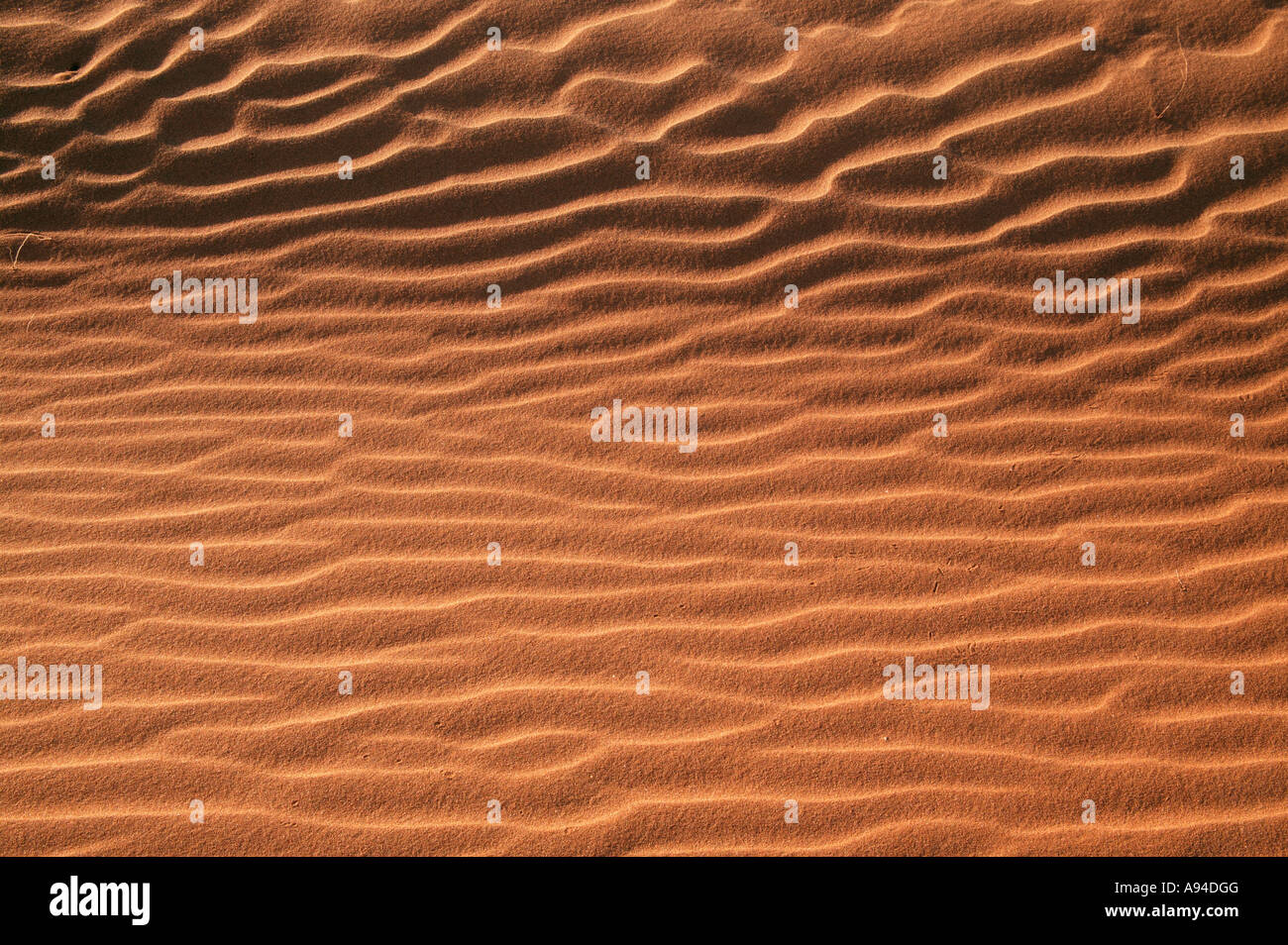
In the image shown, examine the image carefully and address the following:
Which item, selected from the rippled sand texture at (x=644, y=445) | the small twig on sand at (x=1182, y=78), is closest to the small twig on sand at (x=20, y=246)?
the rippled sand texture at (x=644, y=445)

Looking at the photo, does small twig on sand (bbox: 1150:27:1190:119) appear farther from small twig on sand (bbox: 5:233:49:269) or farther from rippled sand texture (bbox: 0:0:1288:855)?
small twig on sand (bbox: 5:233:49:269)

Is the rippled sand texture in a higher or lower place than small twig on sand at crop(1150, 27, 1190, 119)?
lower

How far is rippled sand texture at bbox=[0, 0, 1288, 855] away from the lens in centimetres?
300

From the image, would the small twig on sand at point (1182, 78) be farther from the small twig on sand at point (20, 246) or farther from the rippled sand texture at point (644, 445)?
the small twig on sand at point (20, 246)

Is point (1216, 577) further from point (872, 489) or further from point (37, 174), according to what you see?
point (37, 174)

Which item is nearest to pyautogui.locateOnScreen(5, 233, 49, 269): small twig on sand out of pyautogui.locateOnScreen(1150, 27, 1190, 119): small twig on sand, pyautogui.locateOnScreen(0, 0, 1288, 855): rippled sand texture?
pyautogui.locateOnScreen(0, 0, 1288, 855): rippled sand texture

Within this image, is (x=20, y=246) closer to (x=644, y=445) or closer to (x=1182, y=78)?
(x=644, y=445)

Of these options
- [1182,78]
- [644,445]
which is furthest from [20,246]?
[1182,78]

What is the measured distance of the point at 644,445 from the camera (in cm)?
344

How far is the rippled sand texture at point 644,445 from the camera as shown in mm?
3000

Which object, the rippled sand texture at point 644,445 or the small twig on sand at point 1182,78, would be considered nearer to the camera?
the rippled sand texture at point 644,445

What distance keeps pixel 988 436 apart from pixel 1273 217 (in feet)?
5.40

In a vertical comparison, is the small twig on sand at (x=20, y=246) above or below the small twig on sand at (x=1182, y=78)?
below

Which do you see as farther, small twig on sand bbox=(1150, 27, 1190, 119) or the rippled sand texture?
small twig on sand bbox=(1150, 27, 1190, 119)
